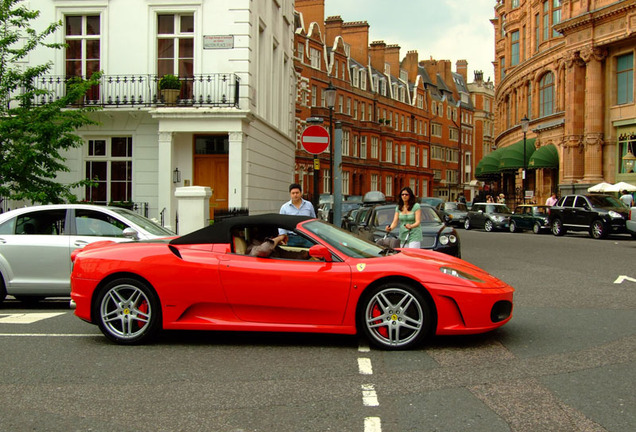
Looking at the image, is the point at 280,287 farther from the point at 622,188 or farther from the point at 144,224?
the point at 622,188

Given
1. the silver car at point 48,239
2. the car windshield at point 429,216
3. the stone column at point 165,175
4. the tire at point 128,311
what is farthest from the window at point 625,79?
the tire at point 128,311

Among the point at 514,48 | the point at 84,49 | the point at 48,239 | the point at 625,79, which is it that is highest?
the point at 514,48

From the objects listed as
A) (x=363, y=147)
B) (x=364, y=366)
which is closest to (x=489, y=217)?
(x=364, y=366)

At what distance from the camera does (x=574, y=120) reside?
40.6m

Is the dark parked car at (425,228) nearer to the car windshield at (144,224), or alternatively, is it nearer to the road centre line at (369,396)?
the car windshield at (144,224)

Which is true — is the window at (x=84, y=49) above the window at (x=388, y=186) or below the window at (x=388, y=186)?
above

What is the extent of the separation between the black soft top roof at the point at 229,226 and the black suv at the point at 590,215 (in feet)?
72.4

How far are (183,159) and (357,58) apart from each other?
180 ft

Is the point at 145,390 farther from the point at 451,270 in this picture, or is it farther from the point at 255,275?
the point at 451,270

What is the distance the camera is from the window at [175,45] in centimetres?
1955

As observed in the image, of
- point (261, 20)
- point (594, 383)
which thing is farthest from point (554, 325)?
point (261, 20)

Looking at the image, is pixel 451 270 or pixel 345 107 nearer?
pixel 451 270

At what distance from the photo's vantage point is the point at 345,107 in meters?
66.5

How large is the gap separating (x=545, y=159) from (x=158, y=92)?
31.3 meters
